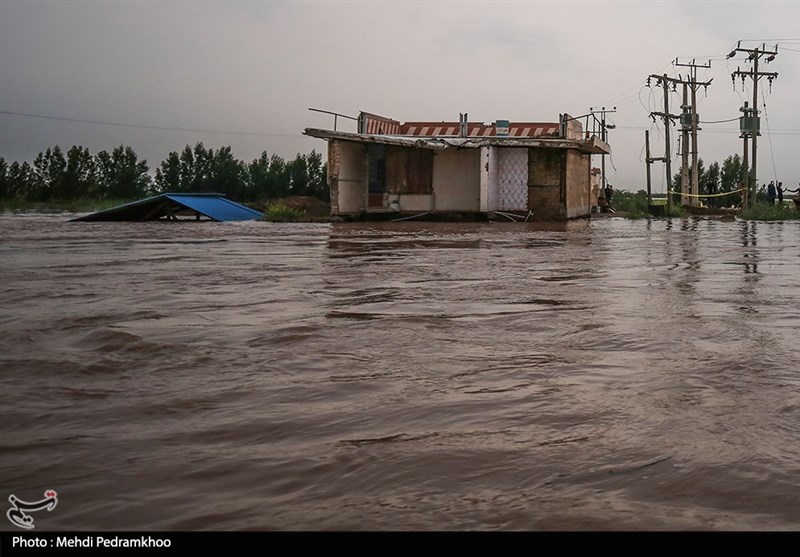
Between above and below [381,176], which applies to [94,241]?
below

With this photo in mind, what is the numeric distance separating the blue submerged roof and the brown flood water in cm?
1540

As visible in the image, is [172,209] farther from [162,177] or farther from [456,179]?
[162,177]

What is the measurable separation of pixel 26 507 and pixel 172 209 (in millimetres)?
21099

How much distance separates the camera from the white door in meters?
24.0

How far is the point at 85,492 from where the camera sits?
1790mm

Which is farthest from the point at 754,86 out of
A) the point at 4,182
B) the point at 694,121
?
the point at 4,182

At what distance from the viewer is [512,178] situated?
78.8 feet

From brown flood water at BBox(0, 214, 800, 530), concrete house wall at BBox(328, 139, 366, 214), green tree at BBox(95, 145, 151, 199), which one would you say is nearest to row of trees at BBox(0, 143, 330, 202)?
green tree at BBox(95, 145, 151, 199)

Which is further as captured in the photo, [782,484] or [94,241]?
[94,241]

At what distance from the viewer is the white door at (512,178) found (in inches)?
943

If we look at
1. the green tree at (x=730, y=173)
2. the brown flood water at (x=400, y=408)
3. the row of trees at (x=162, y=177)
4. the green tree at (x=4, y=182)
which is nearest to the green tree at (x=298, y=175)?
the row of trees at (x=162, y=177)

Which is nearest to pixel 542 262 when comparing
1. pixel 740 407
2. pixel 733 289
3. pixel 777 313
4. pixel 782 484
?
pixel 733 289
